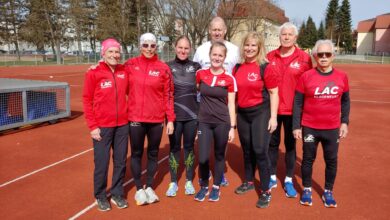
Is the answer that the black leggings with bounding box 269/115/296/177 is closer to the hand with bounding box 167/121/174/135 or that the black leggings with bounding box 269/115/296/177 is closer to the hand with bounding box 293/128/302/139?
the hand with bounding box 293/128/302/139

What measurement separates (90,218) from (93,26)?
162 ft

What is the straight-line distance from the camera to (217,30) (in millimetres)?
4277

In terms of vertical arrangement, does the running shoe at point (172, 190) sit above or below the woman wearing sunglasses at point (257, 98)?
below

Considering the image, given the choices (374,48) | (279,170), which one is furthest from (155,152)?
(374,48)

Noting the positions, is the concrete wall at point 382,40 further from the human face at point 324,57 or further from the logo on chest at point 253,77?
the logo on chest at point 253,77

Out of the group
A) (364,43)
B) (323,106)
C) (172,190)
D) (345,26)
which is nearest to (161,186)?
(172,190)

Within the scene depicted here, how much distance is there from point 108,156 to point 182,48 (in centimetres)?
156

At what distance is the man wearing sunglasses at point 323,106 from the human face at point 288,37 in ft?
1.00

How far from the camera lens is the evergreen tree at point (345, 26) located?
7975cm

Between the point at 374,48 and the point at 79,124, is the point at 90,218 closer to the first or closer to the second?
the point at 79,124

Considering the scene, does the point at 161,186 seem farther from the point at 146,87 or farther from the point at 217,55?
the point at 217,55

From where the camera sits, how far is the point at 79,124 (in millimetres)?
8852

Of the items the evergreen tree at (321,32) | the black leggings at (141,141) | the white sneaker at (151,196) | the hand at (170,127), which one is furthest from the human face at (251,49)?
the evergreen tree at (321,32)

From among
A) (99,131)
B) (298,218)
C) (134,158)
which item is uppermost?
(99,131)
